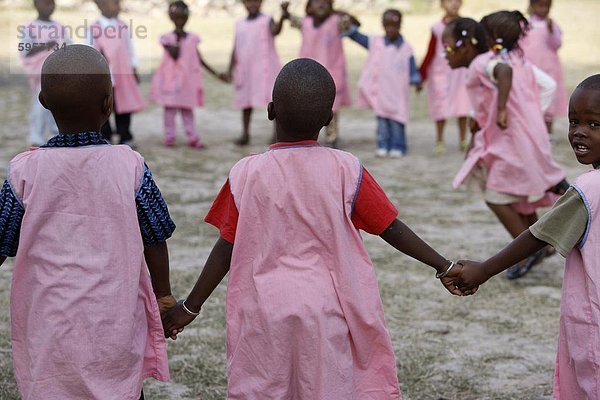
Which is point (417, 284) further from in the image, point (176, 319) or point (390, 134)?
point (390, 134)

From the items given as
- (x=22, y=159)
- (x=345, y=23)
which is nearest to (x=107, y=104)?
(x=22, y=159)

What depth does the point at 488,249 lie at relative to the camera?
240 inches

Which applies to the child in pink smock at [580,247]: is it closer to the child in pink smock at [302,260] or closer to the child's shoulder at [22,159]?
the child in pink smock at [302,260]

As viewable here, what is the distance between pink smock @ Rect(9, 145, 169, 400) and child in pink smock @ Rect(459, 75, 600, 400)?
46.9 inches

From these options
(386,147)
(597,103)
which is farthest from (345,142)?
(597,103)

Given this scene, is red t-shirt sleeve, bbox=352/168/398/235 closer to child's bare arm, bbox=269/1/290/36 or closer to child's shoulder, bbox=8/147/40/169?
child's shoulder, bbox=8/147/40/169

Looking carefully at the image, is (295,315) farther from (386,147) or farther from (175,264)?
(386,147)

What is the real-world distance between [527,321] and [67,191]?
2.75 m

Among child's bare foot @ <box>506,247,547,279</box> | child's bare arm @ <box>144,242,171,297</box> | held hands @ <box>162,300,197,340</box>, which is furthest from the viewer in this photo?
child's bare foot @ <box>506,247,547,279</box>

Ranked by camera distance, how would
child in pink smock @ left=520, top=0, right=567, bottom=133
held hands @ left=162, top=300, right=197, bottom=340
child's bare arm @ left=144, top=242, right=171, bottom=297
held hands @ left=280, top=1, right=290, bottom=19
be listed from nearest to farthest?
child's bare arm @ left=144, top=242, right=171, bottom=297
held hands @ left=162, top=300, right=197, bottom=340
held hands @ left=280, top=1, right=290, bottom=19
child in pink smock @ left=520, top=0, right=567, bottom=133

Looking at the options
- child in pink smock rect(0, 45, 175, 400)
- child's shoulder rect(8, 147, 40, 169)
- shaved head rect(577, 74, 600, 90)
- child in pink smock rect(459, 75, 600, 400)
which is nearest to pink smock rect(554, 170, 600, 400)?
child in pink smock rect(459, 75, 600, 400)

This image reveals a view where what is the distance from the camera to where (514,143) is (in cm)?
530

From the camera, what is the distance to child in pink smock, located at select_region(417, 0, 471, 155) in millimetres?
9398

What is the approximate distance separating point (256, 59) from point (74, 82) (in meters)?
7.08
